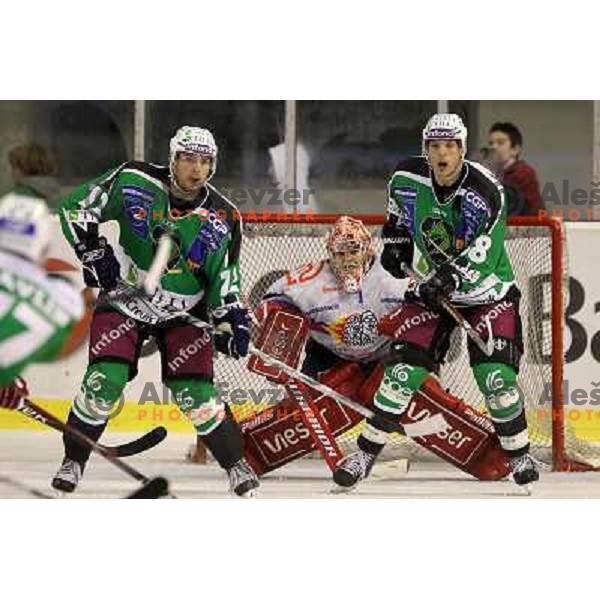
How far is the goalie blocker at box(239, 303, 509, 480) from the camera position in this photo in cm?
564

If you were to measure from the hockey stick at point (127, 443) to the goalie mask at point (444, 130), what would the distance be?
108cm

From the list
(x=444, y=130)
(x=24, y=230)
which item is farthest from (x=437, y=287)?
(x=24, y=230)

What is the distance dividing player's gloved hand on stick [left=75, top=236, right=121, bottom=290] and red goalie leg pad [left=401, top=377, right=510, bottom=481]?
98 cm

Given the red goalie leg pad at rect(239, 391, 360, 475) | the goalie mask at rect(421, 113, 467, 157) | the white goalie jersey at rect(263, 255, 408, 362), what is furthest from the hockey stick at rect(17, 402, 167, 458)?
the goalie mask at rect(421, 113, 467, 157)

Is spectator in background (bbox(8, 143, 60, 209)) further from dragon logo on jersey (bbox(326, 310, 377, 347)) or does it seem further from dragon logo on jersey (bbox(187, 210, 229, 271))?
dragon logo on jersey (bbox(326, 310, 377, 347))

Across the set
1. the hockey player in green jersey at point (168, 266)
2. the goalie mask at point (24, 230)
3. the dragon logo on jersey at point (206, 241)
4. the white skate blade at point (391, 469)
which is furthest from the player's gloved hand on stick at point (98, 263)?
the white skate blade at point (391, 469)

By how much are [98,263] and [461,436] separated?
1.25 meters

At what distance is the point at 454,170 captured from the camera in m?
5.39

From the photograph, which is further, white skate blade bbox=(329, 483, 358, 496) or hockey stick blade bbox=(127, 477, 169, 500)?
white skate blade bbox=(329, 483, 358, 496)

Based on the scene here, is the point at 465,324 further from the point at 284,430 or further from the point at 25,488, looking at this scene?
the point at 25,488

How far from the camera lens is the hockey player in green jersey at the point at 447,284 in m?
5.40

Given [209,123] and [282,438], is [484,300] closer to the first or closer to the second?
[282,438]

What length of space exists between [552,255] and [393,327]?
913 millimetres

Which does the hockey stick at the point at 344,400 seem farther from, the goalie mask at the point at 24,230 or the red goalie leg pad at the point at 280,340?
the goalie mask at the point at 24,230
